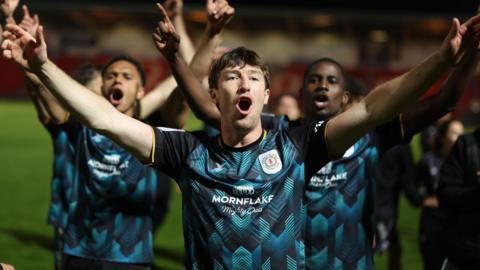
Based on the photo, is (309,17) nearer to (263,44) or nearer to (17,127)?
(263,44)

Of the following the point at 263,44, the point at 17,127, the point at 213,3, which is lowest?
the point at 17,127

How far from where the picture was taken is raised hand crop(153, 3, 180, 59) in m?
4.39

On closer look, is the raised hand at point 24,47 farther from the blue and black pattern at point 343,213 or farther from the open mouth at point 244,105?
the blue and black pattern at point 343,213

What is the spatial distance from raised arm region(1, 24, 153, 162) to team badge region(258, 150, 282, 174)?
60 centimetres

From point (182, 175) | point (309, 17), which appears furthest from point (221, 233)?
point (309, 17)

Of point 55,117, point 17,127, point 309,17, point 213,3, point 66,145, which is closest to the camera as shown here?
point 213,3

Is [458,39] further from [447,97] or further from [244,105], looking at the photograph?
[447,97]

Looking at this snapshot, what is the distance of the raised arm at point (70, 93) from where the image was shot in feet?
12.3

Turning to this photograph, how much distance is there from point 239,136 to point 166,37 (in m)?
0.79

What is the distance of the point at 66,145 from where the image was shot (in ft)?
24.3

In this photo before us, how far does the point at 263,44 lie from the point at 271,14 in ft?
9.50

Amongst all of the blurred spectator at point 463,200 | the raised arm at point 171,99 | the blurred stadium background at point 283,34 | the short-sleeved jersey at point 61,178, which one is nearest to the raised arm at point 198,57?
the raised arm at point 171,99

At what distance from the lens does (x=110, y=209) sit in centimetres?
552

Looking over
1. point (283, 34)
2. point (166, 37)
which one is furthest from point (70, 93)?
point (283, 34)
